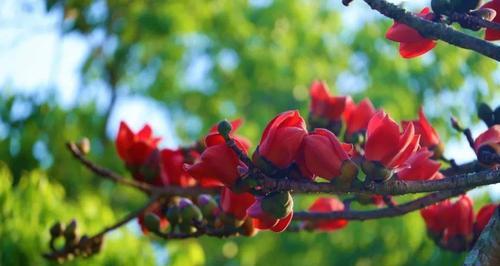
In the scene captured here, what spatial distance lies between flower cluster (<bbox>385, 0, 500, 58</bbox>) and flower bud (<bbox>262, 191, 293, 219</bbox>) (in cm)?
23

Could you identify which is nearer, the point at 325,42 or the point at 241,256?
the point at 241,256

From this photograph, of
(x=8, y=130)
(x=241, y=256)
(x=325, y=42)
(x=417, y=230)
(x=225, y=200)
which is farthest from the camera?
(x=325, y=42)

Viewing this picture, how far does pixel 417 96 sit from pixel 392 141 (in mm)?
6511

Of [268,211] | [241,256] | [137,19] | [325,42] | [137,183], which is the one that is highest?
[268,211]

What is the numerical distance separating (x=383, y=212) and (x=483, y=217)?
20 cm

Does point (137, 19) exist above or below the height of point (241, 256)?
above

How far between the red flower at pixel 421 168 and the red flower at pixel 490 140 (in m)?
0.07

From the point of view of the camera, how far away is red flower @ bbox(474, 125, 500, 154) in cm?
120

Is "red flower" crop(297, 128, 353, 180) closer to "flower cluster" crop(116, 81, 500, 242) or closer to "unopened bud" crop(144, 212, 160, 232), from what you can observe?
"flower cluster" crop(116, 81, 500, 242)

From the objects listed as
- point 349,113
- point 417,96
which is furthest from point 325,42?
point 349,113

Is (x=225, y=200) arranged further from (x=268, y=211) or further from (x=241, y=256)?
(x=241, y=256)

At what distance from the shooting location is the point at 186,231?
1.53 m

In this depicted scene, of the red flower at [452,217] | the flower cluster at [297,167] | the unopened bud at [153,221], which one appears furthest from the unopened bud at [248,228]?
the red flower at [452,217]

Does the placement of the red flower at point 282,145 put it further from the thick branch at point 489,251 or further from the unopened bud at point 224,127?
the thick branch at point 489,251
